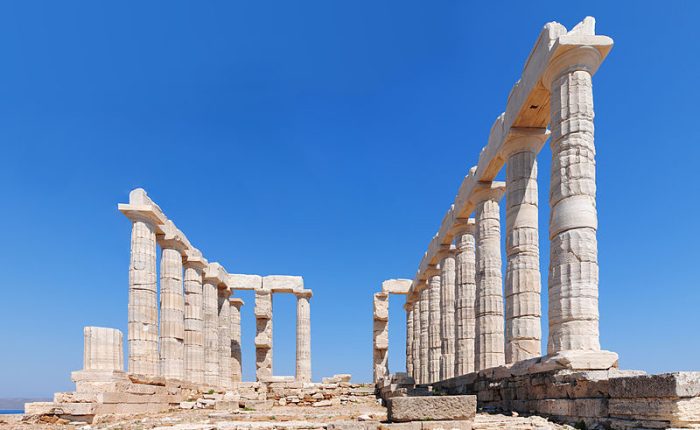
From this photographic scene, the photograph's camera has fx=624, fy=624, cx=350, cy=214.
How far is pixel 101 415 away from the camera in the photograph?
1689cm

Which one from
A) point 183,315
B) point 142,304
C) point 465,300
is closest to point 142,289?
point 142,304

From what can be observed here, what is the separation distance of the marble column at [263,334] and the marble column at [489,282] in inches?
883

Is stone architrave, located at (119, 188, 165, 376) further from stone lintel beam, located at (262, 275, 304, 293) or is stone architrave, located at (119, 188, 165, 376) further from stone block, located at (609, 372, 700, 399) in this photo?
stone block, located at (609, 372, 700, 399)

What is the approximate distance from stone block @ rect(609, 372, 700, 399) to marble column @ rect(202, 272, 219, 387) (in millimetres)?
27699

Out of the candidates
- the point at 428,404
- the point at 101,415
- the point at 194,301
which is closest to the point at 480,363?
the point at 428,404

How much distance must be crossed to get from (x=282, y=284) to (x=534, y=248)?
2598 cm

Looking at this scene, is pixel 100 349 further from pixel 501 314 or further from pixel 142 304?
pixel 501 314

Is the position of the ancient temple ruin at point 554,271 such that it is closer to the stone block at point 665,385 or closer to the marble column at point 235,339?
the stone block at point 665,385

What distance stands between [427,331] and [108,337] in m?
18.5

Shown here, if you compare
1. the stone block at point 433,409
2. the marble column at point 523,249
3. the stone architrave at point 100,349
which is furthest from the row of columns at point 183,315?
the stone block at point 433,409

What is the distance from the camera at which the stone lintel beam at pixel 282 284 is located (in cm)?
4034

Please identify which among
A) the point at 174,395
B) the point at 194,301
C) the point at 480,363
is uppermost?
the point at 194,301

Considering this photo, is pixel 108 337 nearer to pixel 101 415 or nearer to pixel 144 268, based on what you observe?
pixel 101 415

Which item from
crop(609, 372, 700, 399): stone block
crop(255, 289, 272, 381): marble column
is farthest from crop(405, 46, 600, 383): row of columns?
crop(255, 289, 272, 381): marble column
